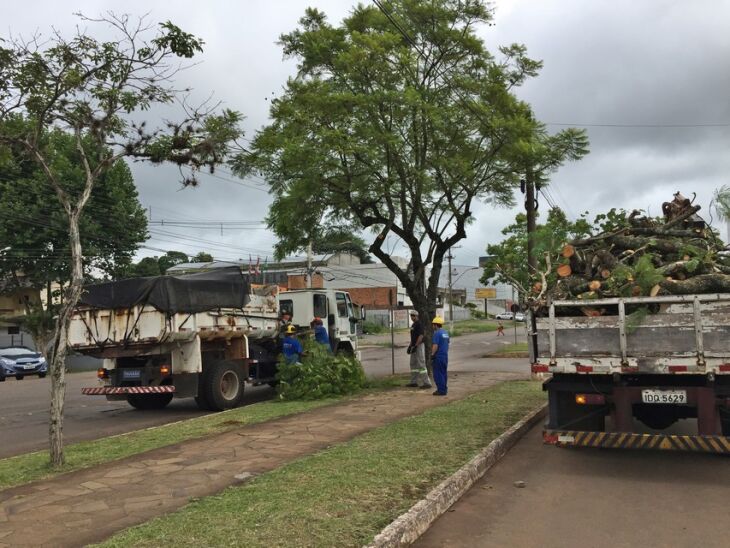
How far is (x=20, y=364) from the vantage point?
2459 centimetres

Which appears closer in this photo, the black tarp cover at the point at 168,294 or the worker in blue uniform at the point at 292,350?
the black tarp cover at the point at 168,294

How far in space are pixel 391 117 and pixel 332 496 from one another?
8.82 m

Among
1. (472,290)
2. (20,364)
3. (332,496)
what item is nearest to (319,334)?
(332,496)

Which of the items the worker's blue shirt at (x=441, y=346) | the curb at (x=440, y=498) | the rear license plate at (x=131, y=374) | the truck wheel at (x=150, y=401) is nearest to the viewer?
the curb at (x=440, y=498)

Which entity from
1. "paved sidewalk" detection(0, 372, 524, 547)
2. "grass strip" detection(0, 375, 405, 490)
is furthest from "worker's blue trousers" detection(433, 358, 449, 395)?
"paved sidewalk" detection(0, 372, 524, 547)


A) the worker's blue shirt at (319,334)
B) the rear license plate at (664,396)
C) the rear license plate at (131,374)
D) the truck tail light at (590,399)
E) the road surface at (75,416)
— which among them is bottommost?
the road surface at (75,416)

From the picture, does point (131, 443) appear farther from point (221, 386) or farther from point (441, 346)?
point (441, 346)

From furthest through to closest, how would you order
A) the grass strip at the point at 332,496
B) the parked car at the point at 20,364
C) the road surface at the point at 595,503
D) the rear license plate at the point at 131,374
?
the parked car at the point at 20,364, the rear license plate at the point at 131,374, the road surface at the point at 595,503, the grass strip at the point at 332,496

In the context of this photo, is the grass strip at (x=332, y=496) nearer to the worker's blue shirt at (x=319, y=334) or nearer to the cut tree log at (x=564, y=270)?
the cut tree log at (x=564, y=270)

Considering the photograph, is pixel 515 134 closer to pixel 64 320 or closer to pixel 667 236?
pixel 667 236

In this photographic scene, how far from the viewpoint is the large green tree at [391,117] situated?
1219 centimetres

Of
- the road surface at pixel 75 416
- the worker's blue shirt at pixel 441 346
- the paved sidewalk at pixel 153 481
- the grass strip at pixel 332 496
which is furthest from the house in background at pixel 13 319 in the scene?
the grass strip at pixel 332 496

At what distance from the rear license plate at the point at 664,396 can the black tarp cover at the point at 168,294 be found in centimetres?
787

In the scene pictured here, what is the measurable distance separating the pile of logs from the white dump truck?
6647 millimetres
